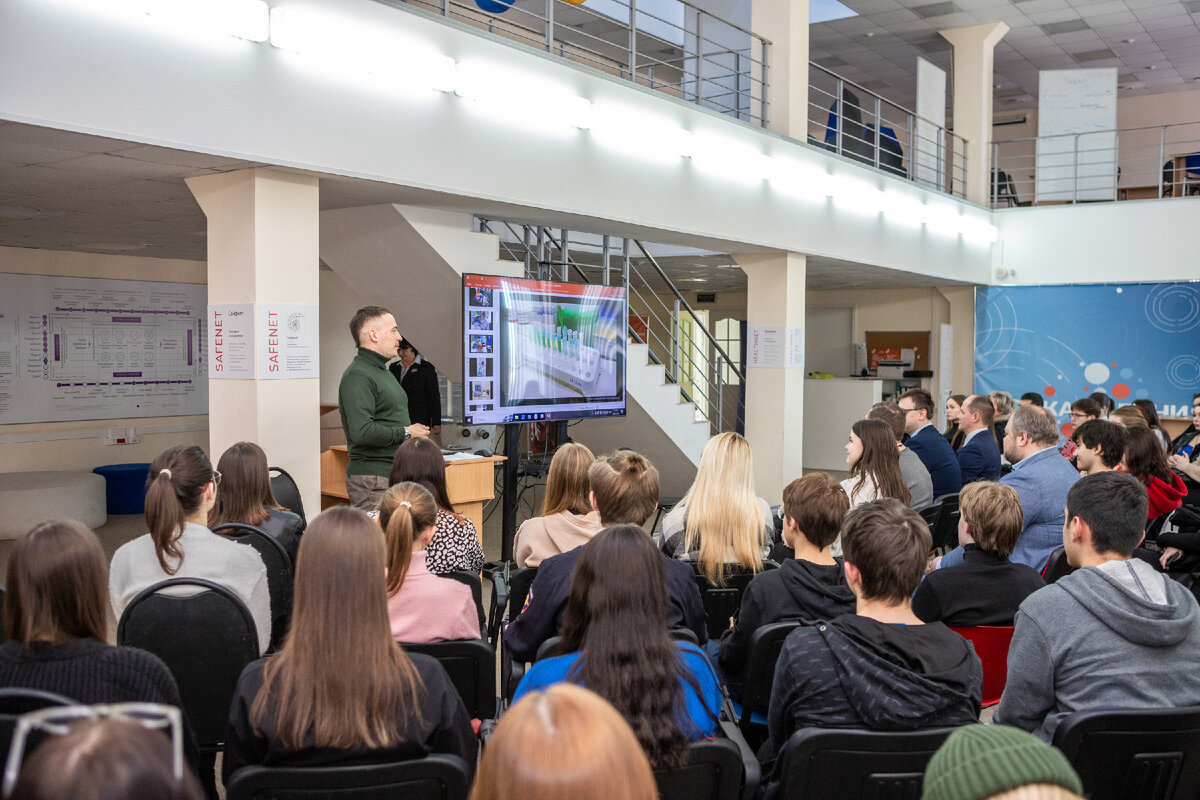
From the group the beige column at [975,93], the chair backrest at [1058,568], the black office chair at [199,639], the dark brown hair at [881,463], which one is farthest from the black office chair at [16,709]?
the beige column at [975,93]

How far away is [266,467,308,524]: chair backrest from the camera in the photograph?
4004 mm

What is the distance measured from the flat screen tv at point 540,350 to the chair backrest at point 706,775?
394 cm

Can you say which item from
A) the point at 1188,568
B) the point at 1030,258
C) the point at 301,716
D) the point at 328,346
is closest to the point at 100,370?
the point at 328,346

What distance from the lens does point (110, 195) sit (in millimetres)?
4711

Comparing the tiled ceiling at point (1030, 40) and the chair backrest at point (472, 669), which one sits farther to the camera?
the tiled ceiling at point (1030, 40)

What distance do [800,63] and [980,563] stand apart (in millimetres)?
6032

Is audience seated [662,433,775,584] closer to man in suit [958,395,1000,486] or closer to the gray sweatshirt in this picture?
the gray sweatshirt

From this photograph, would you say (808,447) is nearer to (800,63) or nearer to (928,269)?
(928,269)

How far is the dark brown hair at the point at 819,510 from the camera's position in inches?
108

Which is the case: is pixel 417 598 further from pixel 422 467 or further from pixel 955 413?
pixel 955 413

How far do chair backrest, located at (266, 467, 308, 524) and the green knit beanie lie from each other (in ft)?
11.2

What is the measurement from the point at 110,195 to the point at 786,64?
5337 mm

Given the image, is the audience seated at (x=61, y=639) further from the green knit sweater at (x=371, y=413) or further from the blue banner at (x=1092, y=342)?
the blue banner at (x=1092, y=342)

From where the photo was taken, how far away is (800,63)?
7.79 meters
